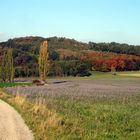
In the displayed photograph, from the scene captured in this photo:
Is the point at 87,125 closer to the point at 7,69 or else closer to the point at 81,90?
the point at 81,90

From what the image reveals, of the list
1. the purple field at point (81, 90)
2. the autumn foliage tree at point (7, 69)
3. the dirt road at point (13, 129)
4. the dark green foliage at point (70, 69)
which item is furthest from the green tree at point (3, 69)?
the dirt road at point (13, 129)

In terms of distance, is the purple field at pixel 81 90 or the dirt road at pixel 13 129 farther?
the purple field at pixel 81 90

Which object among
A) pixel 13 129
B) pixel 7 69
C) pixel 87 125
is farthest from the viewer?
pixel 7 69

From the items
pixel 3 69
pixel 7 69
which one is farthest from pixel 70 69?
pixel 7 69

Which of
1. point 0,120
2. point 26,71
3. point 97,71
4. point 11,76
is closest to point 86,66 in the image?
point 97,71

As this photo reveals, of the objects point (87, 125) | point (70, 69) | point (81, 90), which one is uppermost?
point (87, 125)

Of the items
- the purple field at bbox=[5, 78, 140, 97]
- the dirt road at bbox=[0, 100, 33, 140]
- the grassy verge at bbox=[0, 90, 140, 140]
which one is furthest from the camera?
the purple field at bbox=[5, 78, 140, 97]

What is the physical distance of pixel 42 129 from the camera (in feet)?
65.5

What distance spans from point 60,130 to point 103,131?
1.89 metres

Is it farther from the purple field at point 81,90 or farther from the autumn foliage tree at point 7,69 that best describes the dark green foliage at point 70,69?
the purple field at point 81,90

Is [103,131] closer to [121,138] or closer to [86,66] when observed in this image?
[121,138]

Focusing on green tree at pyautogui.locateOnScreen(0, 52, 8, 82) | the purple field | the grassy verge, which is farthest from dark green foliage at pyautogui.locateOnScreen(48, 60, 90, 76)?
the grassy verge

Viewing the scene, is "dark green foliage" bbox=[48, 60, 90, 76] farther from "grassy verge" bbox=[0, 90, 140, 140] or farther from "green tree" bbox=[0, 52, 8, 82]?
"grassy verge" bbox=[0, 90, 140, 140]

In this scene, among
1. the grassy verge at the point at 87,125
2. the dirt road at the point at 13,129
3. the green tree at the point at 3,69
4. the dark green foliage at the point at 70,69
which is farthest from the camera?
the dark green foliage at the point at 70,69
